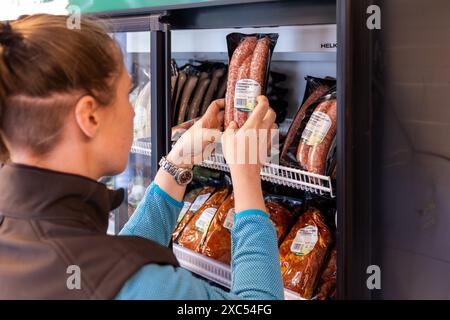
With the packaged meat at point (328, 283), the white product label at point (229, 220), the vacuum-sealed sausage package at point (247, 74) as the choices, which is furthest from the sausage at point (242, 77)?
the packaged meat at point (328, 283)

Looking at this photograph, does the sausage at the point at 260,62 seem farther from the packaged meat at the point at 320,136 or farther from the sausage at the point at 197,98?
the sausage at the point at 197,98

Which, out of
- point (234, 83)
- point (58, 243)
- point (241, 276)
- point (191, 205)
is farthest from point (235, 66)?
point (58, 243)

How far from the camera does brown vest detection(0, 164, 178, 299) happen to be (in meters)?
0.89

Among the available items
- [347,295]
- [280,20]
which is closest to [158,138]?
[280,20]

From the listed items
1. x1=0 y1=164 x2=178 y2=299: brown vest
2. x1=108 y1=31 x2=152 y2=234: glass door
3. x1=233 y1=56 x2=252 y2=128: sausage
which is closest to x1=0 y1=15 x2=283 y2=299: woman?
x1=0 y1=164 x2=178 y2=299: brown vest

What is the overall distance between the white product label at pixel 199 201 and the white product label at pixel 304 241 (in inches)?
17.5

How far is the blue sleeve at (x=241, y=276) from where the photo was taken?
0.90 m

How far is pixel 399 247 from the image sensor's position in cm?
122

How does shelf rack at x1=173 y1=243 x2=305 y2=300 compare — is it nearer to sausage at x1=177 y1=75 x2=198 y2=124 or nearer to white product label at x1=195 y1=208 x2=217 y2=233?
white product label at x1=195 y1=208 x2=217 y2=233

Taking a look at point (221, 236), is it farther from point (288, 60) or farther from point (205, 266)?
point (288, 60)

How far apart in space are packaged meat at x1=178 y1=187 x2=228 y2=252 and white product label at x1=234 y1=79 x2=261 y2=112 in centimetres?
43

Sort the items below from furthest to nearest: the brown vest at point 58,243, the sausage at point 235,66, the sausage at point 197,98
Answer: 1. the sausage at point 197,98
2. the sausage at point 235,66
3. the brown vest at point 58,243

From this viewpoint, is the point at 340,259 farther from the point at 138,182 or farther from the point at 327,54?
the point at 138,182
